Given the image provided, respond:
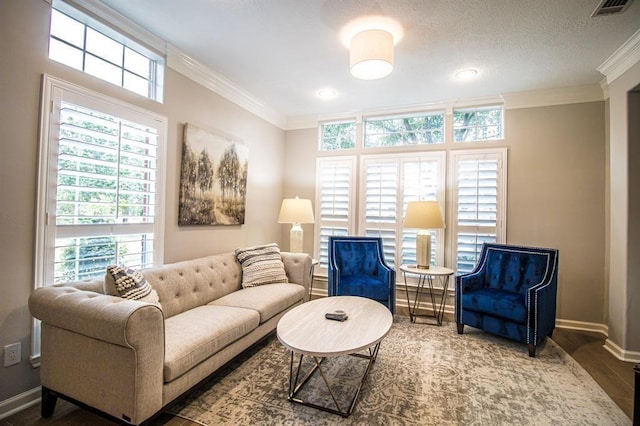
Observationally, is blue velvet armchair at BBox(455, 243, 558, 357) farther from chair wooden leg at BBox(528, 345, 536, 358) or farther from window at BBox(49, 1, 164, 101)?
window at BBox(49, 1, 164, 101)

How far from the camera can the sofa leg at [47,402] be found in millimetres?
1808

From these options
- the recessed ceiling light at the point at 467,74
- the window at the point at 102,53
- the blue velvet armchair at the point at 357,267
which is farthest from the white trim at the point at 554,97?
the window at the point at 102,53

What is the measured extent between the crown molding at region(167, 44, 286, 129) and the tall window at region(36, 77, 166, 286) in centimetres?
65

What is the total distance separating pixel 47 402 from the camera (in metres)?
1.81

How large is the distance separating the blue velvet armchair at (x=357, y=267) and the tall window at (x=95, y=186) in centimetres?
196

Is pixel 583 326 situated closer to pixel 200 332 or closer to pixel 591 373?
pixel 591 373

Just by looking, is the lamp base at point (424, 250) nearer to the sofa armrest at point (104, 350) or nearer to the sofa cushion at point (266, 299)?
the sofa cushion at point (266, 299)

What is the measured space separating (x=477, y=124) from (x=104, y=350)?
4.41 meters

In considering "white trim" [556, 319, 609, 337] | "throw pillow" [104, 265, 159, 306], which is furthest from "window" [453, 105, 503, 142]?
"throw pillow" [104, 265, 159, 306]

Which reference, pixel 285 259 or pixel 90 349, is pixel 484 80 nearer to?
pixel 285 259

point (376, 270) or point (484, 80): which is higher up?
point (484, 80)

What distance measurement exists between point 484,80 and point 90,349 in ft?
13.6

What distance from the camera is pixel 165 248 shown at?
112 inches

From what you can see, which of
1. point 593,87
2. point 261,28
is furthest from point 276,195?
point 593,87
